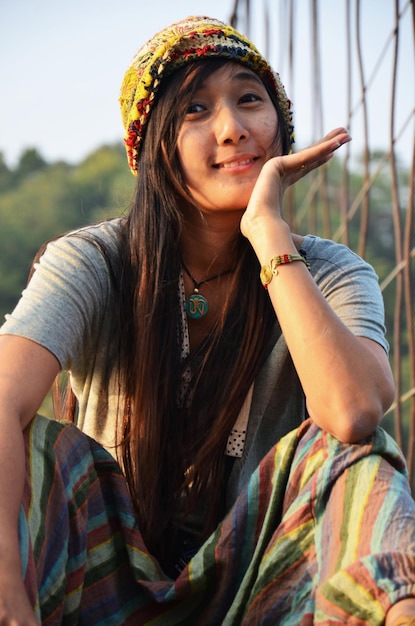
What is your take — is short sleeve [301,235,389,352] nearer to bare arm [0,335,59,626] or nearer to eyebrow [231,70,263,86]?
eyebrow [231,70,263,86]

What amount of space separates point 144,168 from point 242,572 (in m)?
0.80

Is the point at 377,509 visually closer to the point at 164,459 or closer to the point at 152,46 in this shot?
the point at 164,459

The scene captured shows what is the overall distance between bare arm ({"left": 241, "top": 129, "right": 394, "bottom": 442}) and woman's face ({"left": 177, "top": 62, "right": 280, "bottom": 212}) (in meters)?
0.13

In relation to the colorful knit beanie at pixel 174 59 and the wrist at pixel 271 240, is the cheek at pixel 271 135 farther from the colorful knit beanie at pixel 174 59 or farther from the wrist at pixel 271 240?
the wrist at pixel 271 240

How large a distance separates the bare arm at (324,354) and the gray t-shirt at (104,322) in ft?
0.39

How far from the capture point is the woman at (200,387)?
1430 mm

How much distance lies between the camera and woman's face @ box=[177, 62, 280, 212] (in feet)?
5.98

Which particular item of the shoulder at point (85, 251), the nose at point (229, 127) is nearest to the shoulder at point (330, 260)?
the nose at point (229, 127)

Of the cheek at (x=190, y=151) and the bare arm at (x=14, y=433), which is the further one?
the cheek at (x=190, y=151)

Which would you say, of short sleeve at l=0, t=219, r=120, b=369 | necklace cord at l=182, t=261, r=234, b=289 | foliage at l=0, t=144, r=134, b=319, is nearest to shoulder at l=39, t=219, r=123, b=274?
short sleeve at l=0, t=219, r=120, b=369

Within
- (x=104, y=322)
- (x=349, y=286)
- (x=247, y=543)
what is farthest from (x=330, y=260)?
(x=247, y=543)

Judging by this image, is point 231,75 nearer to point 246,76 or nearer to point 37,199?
point 246,76

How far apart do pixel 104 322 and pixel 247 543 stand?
514 mm

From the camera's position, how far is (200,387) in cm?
186
